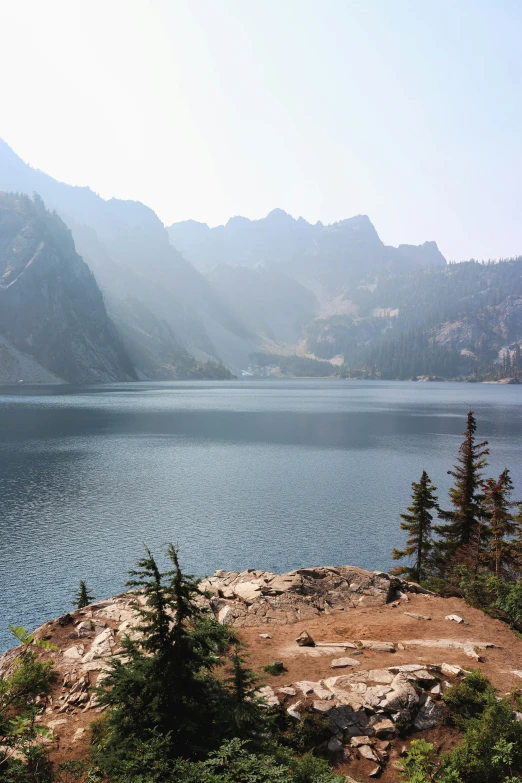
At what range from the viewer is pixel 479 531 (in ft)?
131

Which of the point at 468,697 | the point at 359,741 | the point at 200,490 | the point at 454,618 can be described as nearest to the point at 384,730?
the point at 359,741

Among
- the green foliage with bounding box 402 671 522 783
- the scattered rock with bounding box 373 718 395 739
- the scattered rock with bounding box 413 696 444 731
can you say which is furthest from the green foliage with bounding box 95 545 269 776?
the scattered rock with bounding box 413 696 444 731

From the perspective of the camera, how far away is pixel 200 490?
69.8 meters

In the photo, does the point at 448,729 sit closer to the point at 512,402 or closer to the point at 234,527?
the point at 234,527

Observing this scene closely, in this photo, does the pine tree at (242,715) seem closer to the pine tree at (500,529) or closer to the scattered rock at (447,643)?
the scattered rock at (447,643)

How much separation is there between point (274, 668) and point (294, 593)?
1007 centimetres

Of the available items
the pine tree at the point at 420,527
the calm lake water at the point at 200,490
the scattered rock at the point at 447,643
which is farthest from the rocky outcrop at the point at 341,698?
the pine tree at the point at 420,527

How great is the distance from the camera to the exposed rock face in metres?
28.2

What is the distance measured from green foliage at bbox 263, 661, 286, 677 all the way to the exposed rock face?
6024mm

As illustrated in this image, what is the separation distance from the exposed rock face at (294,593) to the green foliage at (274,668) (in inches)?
237

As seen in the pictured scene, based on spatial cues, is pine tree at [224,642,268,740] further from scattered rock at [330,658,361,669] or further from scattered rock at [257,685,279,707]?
scattered rock at [330,658,361,669]

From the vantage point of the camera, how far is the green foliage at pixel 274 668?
2072cm

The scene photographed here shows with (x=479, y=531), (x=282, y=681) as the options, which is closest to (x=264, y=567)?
(x=479, y=531)

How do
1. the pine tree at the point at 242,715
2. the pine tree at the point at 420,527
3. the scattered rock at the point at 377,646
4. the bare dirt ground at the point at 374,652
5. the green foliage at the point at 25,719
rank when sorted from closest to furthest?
the green foliage at the point at 25,719 → the pine tree at the point at 242,715 → the bare dirt ground at the point at 374,652 → the scattered rock at the point at 377,646 → the pine tree at the point at 420,527
